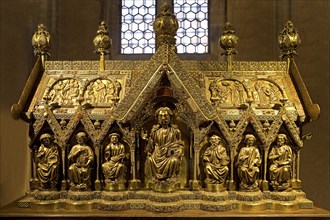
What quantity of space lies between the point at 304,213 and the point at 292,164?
51 centimetres

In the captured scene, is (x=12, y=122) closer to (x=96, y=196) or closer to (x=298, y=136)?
(x=96, y=196)

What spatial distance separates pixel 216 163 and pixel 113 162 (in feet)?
3.25

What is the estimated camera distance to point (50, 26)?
657cm

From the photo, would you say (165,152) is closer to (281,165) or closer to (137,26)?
(281,165)

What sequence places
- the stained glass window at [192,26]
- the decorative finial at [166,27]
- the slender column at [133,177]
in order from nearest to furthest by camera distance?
the slender column at [133,177] < the decorative finial at [166,27] < the stained glass window at [192,26]

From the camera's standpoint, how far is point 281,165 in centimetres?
407

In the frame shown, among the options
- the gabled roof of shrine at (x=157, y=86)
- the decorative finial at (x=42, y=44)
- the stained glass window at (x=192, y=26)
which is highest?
the stained glass window at (x=192, y=26)

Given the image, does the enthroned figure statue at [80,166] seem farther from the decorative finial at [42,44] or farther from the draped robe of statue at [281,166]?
the draped robe of statue at [281,166]

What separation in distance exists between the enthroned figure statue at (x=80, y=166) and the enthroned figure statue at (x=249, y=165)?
4.74ft

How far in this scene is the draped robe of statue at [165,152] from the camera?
4000mm

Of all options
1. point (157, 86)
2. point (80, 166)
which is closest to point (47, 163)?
point (80, 166)

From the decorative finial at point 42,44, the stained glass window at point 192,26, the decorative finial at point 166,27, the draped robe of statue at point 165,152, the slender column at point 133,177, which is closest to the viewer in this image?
the draped robe of statue at point 165,152

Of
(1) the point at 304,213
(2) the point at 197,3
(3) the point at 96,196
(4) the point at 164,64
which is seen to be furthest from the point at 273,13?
(3) the point at 96,196

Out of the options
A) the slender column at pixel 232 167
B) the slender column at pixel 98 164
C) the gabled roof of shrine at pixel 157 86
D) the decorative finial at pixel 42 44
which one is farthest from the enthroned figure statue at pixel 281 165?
the decorative finial at pixel 42 44
